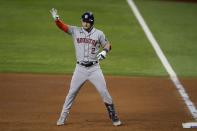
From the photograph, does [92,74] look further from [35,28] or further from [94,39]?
[35,28]

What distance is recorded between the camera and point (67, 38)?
18.7 metres

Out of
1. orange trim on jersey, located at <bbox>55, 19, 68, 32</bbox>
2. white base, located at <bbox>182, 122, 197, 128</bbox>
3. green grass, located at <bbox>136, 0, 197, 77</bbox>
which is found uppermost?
orange trim on jersey, located at <bbox>55, 19, 68, 32</bbox>

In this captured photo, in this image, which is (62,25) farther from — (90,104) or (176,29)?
(176,29)

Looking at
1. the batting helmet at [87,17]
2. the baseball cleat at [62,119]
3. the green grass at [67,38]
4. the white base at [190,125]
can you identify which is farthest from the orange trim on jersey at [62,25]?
the green grass at [67,38]

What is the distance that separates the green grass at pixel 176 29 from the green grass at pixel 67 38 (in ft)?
0.12

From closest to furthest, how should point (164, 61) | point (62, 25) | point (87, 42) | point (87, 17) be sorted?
point (87, 17)
point (87, 42)
point (62, 25)
point (164, 61)

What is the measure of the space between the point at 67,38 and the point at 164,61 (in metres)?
3.53


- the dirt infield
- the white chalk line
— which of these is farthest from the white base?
the white chalk line

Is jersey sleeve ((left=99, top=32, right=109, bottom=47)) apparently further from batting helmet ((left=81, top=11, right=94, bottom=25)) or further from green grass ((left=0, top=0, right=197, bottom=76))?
green grass ((left=0, top=0, right=197, bottom=76))

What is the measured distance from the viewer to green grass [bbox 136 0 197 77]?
16.6 m

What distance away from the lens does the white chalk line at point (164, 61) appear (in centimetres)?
1265

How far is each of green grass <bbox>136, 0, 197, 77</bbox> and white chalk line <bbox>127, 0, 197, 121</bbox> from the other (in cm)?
15

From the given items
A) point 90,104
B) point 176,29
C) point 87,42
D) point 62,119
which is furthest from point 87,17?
point 176,29

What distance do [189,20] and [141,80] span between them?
23.3ft
